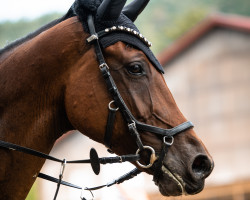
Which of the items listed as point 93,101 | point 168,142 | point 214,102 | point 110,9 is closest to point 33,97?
point 93,101

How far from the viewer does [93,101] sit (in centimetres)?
357

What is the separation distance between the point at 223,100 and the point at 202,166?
14.7 m

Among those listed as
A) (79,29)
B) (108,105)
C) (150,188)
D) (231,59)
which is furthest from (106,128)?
(231,59)

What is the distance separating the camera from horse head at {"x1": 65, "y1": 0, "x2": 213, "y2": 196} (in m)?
3.46

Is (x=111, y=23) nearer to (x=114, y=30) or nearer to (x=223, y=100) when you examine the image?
(x=114, y=30)

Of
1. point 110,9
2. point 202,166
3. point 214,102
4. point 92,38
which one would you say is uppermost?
point 214,102

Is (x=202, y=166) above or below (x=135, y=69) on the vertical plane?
below

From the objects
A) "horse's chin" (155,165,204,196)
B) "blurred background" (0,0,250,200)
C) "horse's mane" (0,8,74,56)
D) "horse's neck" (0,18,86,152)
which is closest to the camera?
"horse's chin" (155,165,204,196)

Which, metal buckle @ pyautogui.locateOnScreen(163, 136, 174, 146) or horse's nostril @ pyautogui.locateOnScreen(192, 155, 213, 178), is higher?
metal buckle @ pyautogui.locateOnScreen(163, 136, 174, 146)

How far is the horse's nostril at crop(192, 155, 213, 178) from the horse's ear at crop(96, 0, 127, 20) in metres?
1.40

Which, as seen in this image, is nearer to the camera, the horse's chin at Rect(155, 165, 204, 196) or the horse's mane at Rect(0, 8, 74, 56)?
the horse's chin at Rect(155, 165, 204, 196)

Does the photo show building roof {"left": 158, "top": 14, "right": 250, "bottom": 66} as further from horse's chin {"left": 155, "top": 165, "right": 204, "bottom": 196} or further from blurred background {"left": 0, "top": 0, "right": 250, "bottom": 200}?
horse's chin {"left": 155, "top": 165, "right": 204, "bottom": 196}

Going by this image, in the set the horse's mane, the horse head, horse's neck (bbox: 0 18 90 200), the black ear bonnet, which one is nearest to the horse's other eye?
the horse head

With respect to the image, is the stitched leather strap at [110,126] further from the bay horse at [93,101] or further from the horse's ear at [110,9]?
the horse's ear at [110,9]
